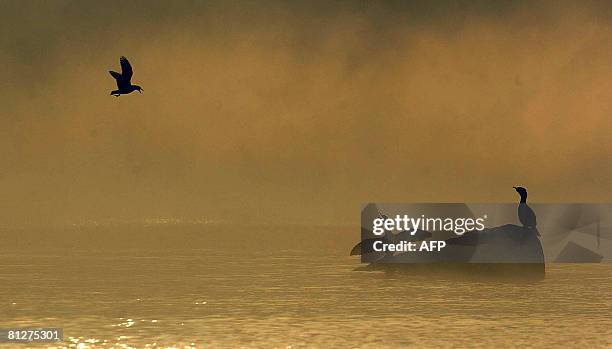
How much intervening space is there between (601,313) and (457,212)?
39769mm

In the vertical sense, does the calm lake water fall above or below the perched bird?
below

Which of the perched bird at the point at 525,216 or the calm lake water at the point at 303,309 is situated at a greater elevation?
the perched bird at the point at 525,216

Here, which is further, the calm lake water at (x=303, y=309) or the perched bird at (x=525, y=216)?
the perched bird at (x=525, y=216)

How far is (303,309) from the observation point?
4128 cm

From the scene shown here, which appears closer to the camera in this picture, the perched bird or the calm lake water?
the calm lake water

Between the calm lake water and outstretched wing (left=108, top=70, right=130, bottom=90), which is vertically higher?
outstretched wing (left=108, top=70, right=130, bottom=90)

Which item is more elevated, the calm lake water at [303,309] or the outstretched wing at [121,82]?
the outstretched wing at [121,82]

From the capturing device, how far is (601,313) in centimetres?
4106

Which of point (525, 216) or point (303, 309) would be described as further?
point (525, 216)

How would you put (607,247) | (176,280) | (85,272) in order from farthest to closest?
(607,247), (85,272), (176,280)

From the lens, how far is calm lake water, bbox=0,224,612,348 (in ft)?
109

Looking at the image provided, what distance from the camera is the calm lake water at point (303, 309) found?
109 ft

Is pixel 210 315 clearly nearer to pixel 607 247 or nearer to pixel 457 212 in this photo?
pixel 457 212

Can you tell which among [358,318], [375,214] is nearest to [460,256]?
[375,214]
